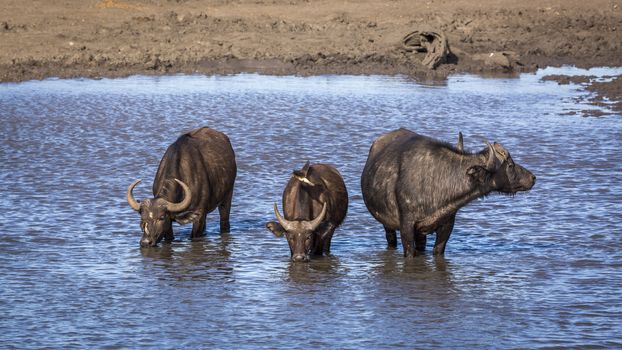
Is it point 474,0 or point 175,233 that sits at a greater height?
point 474,0

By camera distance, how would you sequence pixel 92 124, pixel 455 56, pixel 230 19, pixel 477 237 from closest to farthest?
pixel 477 237
pixel 92 124
pixel 455 56
pixel 230 19

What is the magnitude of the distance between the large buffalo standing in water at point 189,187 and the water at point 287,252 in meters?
0.30

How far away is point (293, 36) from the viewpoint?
3331cm

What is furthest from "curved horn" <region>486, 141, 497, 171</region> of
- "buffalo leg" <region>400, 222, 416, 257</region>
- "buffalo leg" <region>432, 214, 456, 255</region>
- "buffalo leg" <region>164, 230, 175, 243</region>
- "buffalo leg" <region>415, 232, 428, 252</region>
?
"buffalo leg" <region>164, 230, 175, 243</region>

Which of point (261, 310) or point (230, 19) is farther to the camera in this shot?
point (230, 19)

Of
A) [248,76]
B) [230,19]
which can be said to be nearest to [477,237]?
[248,76]

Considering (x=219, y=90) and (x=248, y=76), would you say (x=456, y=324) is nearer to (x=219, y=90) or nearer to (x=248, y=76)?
(x=219, y=90)

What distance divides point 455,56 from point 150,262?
827 inches

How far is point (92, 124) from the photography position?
74.0 feet

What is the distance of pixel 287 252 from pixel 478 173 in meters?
2.45

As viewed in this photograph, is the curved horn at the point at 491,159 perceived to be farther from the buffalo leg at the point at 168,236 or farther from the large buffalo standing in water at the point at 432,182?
the buffalo leg at the point at 168,236

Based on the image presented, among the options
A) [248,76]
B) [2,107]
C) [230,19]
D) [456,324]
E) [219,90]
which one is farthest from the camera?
[230,19]

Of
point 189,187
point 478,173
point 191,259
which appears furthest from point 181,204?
point 478,173

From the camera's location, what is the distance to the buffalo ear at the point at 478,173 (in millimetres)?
11633
